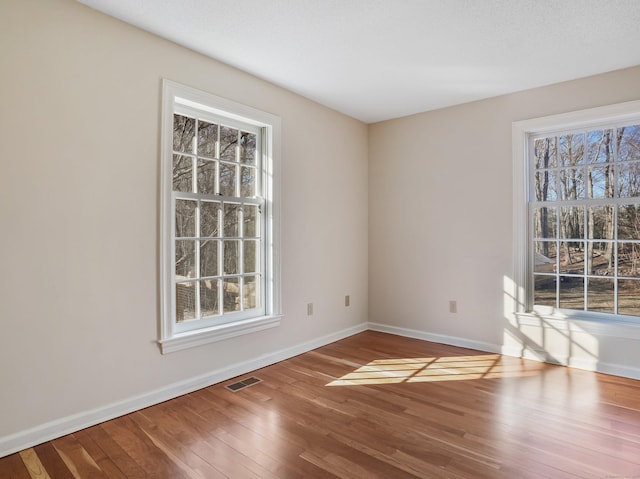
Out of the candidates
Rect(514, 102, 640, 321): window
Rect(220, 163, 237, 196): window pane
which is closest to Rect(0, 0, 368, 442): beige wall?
Rect(220, 163, 237, 196): window pane

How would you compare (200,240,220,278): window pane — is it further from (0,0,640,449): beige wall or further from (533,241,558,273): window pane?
(533,241,558,273): window pane

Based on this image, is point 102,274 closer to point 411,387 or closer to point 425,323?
point 411,387

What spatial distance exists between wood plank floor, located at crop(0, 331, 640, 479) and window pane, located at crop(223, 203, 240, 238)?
46.9 inches

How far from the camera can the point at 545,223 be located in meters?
3.64

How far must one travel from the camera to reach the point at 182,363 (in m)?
2.81

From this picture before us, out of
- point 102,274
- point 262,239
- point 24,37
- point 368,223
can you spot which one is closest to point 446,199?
point 368,223

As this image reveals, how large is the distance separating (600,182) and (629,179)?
0.65 feet

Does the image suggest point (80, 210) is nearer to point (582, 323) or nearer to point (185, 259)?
point (185, 259)

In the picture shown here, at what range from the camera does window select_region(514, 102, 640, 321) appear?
3.26 m

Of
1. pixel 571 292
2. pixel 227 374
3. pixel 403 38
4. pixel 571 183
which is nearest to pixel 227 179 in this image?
pixel 227 374

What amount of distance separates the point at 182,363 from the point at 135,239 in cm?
97

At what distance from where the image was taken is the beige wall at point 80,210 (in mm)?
2068

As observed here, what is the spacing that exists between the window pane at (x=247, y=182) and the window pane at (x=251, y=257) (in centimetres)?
43

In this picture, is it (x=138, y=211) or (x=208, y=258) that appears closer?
(x=138, y=211)
